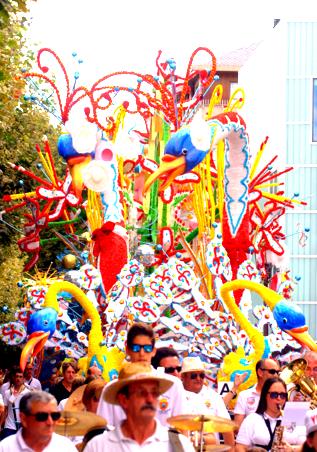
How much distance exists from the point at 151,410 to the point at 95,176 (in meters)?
17.3

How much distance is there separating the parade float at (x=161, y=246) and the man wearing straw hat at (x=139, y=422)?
1272cm

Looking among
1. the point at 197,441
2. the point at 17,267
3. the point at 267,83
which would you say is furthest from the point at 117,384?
the point at 267,83

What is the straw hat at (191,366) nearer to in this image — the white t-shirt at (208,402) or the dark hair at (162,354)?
the white t-shirt at (208,402)

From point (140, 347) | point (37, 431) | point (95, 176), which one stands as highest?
point (95, 176)

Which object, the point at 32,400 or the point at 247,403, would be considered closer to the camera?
the point at 32,400

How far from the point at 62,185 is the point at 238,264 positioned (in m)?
4.08

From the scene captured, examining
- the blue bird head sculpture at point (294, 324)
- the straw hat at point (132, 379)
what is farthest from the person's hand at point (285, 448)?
the blue bird head sculpture at point (294, 324)

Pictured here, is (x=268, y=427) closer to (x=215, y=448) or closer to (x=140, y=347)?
(x=215, y=448)

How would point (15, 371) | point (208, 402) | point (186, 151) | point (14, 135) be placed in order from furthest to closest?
point (14, 135) → point (186, 151) → point (15, 371) → point (208, 402)

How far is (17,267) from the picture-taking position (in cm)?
4103

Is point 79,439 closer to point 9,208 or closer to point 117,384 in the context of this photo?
point 117,384

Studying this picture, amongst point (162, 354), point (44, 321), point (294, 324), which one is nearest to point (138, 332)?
point (162, 354)

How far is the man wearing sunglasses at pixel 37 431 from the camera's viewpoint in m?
9.26

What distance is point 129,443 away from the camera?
8.55m
